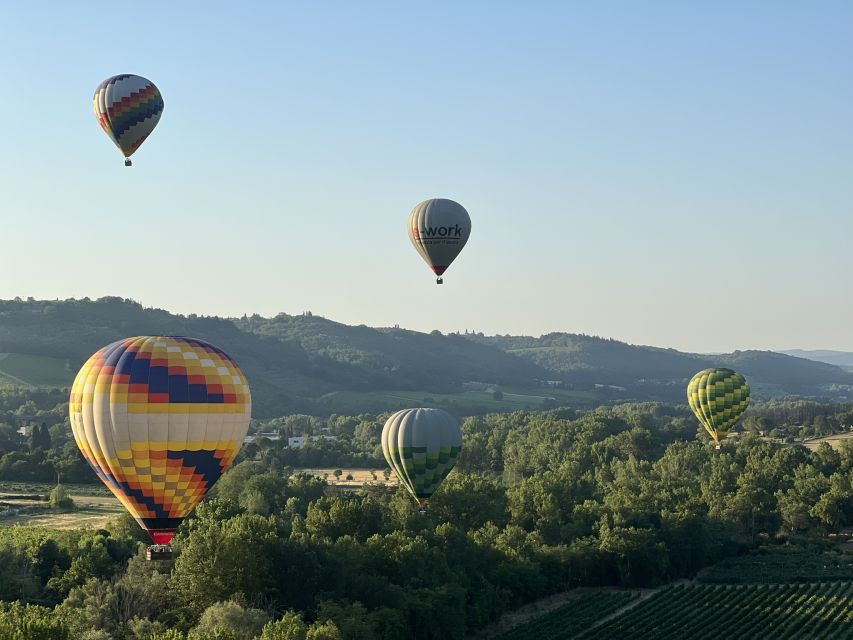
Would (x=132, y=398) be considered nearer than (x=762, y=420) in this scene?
Yes

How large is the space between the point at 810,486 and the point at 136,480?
74379 mm

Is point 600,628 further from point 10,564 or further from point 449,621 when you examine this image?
point 10,564

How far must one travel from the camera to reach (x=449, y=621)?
63250 mm

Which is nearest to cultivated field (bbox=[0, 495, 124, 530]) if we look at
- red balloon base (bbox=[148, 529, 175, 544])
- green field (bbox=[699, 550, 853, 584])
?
red balloon base (bbox=[148, 529, 175, 544])

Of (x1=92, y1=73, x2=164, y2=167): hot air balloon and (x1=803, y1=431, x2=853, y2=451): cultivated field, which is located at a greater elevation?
(x1=92, y1=73, x2=164, y2=167): hot air balloon

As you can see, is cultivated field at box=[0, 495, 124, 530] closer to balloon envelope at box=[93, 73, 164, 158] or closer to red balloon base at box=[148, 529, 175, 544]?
balloon envelope at box=[93, 73, 164, 158]

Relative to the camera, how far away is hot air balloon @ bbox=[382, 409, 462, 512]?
78188mm

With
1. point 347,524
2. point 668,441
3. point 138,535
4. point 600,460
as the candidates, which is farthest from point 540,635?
point 668,441

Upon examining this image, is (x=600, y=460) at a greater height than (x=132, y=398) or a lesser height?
lesser

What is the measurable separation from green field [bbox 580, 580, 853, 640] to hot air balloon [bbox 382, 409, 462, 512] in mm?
15067

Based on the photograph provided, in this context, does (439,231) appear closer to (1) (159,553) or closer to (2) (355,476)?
(1) (159,553)

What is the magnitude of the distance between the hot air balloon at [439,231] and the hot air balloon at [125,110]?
1930 centimetres

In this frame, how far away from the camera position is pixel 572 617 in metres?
72.2

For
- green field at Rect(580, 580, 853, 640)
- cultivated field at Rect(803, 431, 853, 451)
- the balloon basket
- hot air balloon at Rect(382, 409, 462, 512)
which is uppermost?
hot air balloon at Rect(382, 409, 462, 512)
